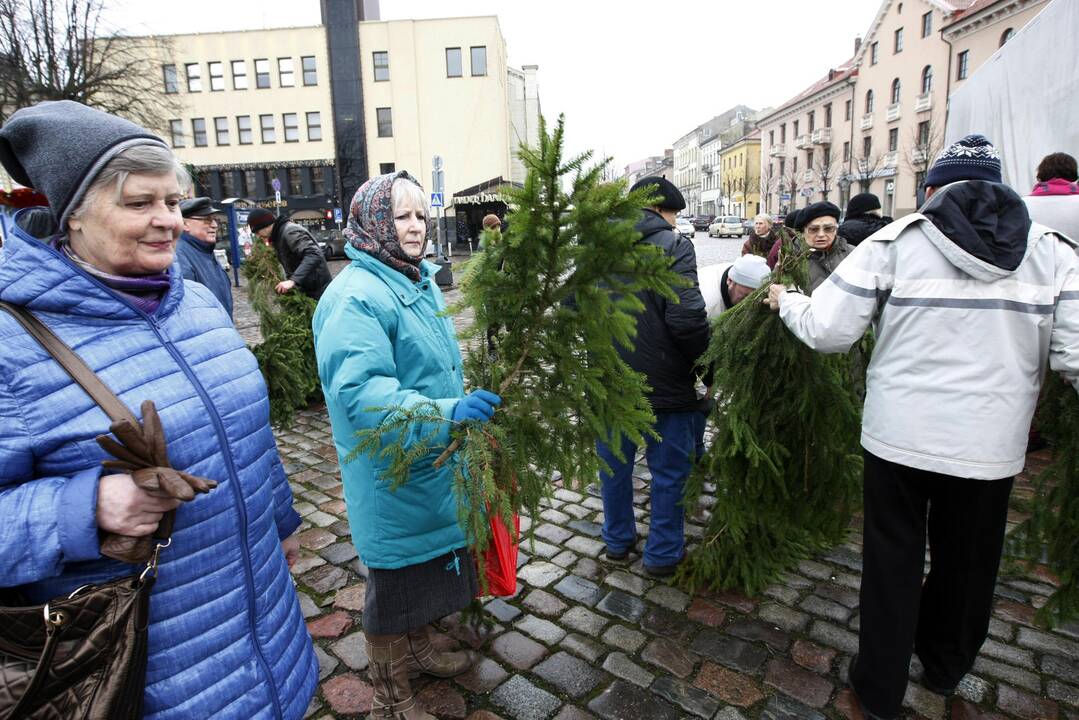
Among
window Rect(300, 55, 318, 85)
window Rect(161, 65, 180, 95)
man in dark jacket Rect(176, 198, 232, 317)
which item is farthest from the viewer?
window Rect(300, 55, 318, 85)

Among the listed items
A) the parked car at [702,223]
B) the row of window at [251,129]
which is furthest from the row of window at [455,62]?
the parked car at [702,223]

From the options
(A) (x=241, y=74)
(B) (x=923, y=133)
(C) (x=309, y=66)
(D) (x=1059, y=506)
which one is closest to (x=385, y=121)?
(C) (x=309, y=66)

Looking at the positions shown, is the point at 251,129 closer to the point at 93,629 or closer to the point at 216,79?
the point at 216,79

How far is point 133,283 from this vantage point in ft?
5.07

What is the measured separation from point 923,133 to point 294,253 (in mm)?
45073

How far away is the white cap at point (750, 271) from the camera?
3.38 metres

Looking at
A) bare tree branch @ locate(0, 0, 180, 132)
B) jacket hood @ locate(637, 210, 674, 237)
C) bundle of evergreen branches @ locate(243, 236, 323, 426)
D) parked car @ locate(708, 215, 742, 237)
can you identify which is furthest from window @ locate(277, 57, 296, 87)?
jacket hood @ locate(637, 210, 674, 237)

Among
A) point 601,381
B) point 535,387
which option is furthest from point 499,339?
point 601,381

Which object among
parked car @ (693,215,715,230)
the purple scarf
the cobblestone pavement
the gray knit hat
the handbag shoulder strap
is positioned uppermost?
parked car @ (693,215,715,230)

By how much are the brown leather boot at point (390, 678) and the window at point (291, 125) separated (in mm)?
43747

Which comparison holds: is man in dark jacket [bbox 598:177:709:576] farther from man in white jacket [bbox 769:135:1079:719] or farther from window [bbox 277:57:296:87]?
window [bbox 277:57:296:87]

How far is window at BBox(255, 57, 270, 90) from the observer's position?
130 ft

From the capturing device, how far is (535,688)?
2.86 m

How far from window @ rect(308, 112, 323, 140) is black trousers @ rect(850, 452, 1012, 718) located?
43.5 metres
